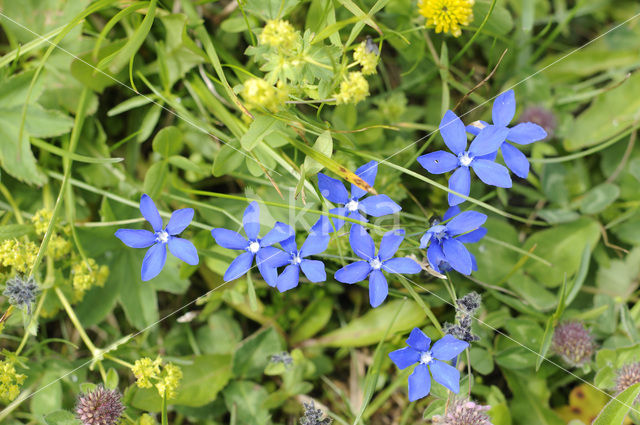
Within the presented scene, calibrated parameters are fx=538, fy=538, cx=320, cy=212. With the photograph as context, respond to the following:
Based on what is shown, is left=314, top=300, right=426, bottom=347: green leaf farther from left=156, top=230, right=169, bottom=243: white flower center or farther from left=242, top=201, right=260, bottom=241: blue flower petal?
left=156, top=230, right=169, bottom=243: white flower center

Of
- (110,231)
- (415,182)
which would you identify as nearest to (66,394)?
(110,231)

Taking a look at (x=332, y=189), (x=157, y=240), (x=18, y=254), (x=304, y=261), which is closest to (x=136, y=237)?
(x=157, y=240)

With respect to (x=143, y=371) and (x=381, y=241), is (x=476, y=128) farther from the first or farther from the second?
(x=143, y=371)

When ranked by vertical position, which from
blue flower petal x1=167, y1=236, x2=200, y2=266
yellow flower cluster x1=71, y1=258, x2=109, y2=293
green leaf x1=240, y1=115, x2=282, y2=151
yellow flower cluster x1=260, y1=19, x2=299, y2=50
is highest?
yellow flower cluster x1=260, y1=19, x2=299, y2=50

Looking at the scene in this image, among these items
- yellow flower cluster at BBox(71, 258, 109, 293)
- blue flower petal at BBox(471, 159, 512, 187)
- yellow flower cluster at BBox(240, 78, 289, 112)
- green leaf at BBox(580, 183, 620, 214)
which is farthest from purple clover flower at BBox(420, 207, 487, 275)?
yellow flower cluster at BBox(71, 258, 109, 293)

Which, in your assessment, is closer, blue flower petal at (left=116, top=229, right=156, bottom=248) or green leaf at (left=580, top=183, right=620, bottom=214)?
blue flower petal at (left=116, top=229, right=156, bottom=248)

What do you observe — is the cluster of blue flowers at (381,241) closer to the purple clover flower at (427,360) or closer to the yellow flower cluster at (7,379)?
the purple clover flower at (427,360)

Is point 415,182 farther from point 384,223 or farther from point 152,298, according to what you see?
point 152,298
